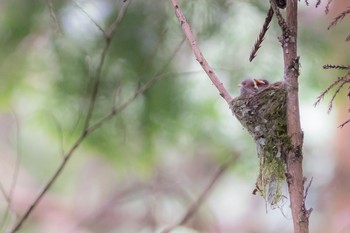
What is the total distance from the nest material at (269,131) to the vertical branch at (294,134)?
0.10 ft

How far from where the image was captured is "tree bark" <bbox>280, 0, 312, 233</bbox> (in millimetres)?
1097

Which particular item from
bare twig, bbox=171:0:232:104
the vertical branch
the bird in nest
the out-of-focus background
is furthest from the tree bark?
the out-of-focus background

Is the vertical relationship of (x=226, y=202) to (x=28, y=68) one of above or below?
above

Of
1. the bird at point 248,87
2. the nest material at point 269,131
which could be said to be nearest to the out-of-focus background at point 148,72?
the bird at point 248,87

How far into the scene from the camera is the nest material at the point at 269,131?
1268 millimetres

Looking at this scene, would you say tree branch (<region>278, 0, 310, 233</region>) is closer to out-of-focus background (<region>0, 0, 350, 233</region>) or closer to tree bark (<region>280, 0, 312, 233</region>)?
tree bark (<region>280, 0, 312, 233</region>)

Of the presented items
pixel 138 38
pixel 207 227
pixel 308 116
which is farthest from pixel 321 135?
pixel 138 38

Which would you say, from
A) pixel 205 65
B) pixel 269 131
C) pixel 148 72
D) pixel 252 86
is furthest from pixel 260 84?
pixel 148 72

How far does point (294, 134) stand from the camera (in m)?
1.15

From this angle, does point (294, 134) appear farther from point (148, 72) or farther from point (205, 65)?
point (148, 72)

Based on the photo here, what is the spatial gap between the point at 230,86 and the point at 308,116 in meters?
0.66

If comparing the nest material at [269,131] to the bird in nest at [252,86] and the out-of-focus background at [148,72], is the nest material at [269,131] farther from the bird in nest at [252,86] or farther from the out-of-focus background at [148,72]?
the out-of-focus background at [148,72]

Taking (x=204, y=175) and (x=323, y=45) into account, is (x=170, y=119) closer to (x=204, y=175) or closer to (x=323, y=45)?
(x=323, y=45)

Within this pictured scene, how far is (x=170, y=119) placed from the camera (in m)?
2.57
